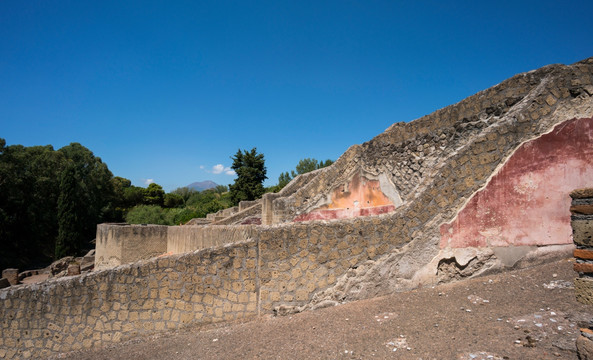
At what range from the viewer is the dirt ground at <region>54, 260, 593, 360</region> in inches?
127

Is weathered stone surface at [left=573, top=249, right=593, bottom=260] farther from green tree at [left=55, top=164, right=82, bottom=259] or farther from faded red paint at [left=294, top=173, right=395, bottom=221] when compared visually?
green tree at [left=55, top=164, right=82, bottom=259]

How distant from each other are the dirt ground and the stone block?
45.9 inches

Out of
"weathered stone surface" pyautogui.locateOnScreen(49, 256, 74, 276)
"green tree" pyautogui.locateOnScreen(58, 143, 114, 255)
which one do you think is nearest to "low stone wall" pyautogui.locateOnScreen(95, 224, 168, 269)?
"weathered stone surface" pyautogui.locateOnScreen(49, 256, 74, 276)

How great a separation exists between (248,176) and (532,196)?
30.8 metres

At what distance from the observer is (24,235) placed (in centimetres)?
2742

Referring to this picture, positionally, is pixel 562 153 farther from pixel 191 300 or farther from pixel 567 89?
pixel 191 300

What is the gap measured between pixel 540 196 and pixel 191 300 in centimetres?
527

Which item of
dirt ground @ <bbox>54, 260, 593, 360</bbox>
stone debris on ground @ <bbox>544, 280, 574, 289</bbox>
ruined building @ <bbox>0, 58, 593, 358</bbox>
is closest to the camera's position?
dirt ground @ <bbox>54, 260, 593, 360</bbox>

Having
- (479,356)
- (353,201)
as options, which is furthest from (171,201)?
(479,356)

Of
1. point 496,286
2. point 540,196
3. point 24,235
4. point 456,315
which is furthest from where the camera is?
point 24,235

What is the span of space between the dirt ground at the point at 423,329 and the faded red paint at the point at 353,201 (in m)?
3.70

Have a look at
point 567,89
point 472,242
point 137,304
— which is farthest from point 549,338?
point 137,304

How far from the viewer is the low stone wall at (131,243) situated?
41.1 feet

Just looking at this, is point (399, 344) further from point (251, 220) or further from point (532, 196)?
point (251, 220)
